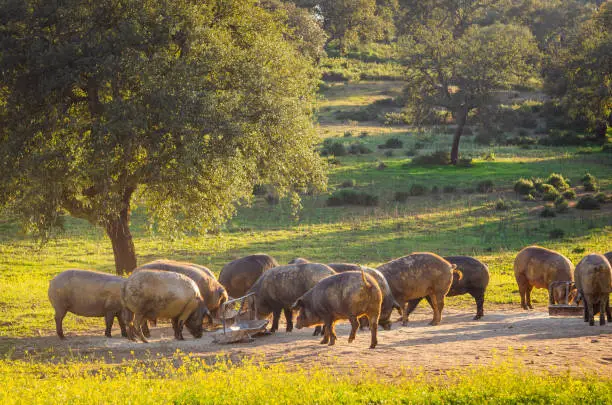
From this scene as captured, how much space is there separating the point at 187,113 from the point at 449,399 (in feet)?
41.7

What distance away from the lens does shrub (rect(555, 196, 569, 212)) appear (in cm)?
3962

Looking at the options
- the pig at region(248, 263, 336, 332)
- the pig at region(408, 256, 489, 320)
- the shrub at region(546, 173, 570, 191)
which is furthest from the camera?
the shrub at region(546, 173, 570, 191)

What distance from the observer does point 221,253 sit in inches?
1258

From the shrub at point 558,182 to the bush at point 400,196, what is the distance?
847cm

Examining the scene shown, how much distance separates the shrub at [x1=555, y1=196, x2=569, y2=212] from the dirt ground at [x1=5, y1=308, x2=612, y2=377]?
2089 centimetres

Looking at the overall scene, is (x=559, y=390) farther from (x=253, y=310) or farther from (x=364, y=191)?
(x=364, y=191)

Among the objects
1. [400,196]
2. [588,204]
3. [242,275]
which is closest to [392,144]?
[400,196]

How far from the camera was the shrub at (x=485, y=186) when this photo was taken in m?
44.3

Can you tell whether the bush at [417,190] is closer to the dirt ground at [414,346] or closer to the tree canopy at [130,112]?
the tree canopy at [130,112]

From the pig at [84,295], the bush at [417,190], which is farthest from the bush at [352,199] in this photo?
the pig at [84,295]

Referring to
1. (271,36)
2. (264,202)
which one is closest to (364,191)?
(264,202)

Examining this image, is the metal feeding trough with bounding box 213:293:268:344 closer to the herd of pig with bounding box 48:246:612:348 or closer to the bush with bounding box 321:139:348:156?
the herd of pig with bounding box 48:246:612:348

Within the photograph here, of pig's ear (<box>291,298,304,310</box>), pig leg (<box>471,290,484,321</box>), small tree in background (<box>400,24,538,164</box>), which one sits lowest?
pig leg (<box>471,290,484,321</box>)

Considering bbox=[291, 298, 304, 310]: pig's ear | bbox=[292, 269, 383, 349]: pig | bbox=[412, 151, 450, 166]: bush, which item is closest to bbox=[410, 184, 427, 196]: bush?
bbox=[412, 151, 450, 166]: bush
